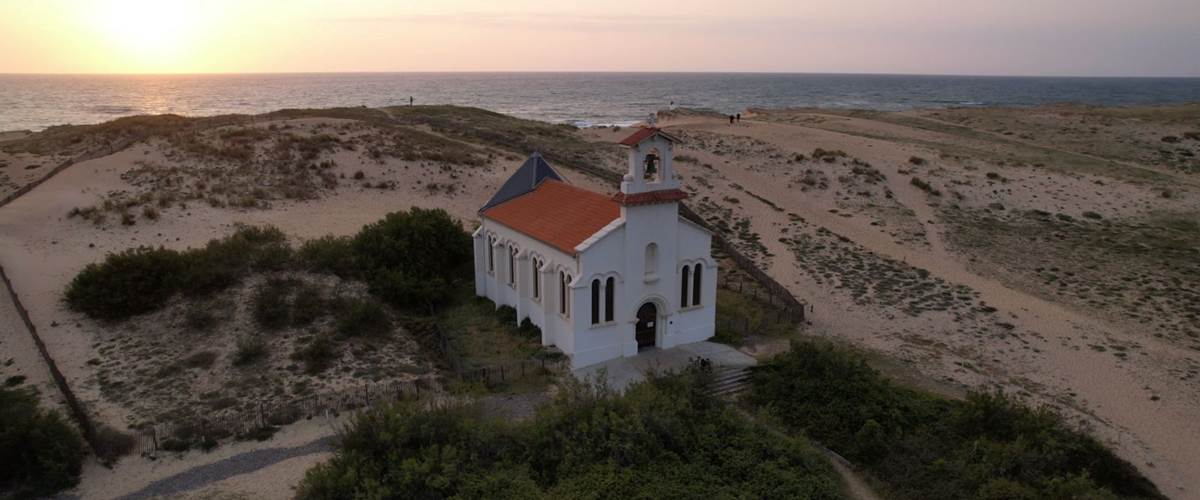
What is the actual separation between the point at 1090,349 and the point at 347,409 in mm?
26496

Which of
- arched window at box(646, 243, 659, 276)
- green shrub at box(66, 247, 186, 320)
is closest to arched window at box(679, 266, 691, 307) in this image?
arched window at box(646, 243, 659, 276)

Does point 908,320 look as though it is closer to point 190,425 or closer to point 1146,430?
point 1146,430

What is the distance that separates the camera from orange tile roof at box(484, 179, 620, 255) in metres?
24.7

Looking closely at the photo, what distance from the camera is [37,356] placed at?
2402 centimetres

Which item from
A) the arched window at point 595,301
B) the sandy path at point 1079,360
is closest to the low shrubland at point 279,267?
the arched window at point 595,301

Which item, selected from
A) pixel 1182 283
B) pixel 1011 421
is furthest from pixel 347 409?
pixel 1182 283

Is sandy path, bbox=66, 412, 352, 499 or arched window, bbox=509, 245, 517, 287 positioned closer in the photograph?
sandy path, bbox=66, 412, 352, 499

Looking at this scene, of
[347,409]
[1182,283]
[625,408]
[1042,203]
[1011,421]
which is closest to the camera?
[625,408]

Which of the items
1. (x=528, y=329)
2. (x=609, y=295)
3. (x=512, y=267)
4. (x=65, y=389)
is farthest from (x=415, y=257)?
(x=65, y=389)

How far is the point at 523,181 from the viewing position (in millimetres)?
Answer: 31047

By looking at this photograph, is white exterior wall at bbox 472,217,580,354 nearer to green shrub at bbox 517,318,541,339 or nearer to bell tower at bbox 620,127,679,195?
green shrub at bbox 517,318,541,339

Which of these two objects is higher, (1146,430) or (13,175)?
(13,175)

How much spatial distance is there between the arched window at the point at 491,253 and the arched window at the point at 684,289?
327 inches

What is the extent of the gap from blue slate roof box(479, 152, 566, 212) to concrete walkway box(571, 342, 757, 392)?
374 inches
